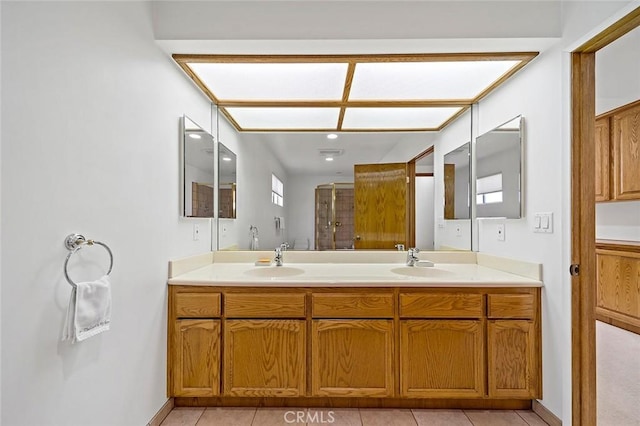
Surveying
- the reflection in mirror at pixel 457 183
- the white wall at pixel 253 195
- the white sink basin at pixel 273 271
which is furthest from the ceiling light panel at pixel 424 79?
the white sink basin at pixel 273 271

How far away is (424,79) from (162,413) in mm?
2580

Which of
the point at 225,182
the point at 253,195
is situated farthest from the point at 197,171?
the point at 253,195

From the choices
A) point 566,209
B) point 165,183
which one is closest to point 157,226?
point 165,183

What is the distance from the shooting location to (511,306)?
182 centimetres

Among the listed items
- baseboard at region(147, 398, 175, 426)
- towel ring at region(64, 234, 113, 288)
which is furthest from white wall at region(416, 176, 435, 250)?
towel ring at region(64, 234, 113, 288)

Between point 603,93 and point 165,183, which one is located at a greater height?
point 603,93

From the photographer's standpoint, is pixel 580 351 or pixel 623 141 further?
pixel 623 141

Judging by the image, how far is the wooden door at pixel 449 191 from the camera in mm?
2531

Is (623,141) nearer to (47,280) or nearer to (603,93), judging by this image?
(603,93)

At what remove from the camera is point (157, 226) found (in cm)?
175

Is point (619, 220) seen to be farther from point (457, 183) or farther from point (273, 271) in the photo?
point (273, 271)

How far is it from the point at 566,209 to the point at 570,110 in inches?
20.4

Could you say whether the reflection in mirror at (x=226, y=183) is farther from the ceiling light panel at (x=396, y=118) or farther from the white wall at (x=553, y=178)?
the white wall at (x=553, y=178)

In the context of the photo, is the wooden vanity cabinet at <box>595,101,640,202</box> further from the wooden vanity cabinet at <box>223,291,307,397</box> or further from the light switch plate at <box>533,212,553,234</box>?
the wooden vanity cabinet at <box>223,291,307,397</box>
